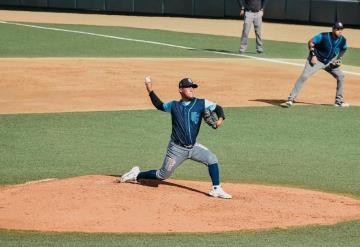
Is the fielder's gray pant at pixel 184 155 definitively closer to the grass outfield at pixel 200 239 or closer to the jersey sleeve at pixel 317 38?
the grass outfield at pixel 200 239

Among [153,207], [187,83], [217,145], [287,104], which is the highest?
[187,83]

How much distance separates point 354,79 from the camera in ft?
87.1

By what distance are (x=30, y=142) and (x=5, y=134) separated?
965 mm

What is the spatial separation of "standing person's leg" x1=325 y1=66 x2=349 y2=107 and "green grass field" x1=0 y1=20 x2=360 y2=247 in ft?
0.85

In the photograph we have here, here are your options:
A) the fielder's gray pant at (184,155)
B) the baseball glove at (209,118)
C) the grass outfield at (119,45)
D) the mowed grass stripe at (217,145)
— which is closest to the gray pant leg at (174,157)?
the fielder's gray pant at (184,155)

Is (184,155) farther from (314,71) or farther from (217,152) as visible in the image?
(314,71)

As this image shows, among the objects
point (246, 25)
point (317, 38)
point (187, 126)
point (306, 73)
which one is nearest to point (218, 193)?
point (187, 126)

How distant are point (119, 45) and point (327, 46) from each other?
14717 mm

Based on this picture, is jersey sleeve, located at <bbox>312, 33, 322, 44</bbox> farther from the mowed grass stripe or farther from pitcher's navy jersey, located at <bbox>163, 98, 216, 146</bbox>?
→ pitcher's navy jersey, located at <bbox>163, 98, 216, 146</bbox>

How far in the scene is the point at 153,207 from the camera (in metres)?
11.8

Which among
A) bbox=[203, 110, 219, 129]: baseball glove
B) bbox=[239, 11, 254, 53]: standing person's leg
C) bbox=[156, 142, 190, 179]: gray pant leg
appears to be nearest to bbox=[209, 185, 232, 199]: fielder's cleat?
bbox=[156, 142, 190, 179]: gray pant leg

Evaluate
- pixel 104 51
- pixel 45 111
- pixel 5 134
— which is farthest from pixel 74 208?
pixel 104 51

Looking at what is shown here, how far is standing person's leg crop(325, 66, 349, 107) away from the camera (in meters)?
21.0

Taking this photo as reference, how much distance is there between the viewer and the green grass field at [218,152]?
10.7 m
